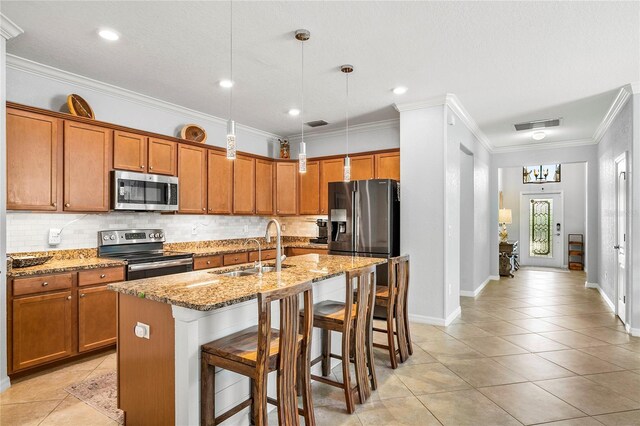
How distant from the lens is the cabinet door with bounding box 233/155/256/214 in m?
5.34

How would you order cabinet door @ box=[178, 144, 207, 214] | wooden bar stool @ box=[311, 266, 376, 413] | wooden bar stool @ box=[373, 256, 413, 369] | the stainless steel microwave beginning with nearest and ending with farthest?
wooden bar stool @ box=[311, 266, 376, 413], wooden bar stool @ box=[373, 256, 413, 369], the stainless steel microwave, cabinet door @ box=[178, 144, 207, 214]

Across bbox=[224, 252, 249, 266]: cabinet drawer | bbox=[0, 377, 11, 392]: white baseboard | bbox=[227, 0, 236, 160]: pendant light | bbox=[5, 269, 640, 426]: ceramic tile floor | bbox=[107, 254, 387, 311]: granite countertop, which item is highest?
bbox=[227, 0, 236, 160]: pendant light

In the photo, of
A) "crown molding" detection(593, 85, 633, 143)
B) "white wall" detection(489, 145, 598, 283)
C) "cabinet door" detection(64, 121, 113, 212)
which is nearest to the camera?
"cabinet door" detection(64, 121, 113, 212)

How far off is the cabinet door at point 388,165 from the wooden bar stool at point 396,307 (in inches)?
80.5

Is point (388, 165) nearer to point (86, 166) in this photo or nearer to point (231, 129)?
point (231, 129)

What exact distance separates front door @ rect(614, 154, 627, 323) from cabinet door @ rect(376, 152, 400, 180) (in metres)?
2.69

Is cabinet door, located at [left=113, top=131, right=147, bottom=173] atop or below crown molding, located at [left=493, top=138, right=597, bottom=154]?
below

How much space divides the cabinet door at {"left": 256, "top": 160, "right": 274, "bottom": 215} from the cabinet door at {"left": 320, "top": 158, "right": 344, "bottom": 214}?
83cm

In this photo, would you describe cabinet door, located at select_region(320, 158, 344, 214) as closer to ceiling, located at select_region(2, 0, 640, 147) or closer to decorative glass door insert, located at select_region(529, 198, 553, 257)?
ceiling, located at select_region(2, 0, 640, 147)

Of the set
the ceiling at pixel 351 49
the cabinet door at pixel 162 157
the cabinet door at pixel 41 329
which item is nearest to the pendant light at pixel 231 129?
the ceiling at pixel 351 49

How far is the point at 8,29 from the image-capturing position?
280 cm

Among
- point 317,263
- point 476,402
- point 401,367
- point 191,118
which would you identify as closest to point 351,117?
point 191,118

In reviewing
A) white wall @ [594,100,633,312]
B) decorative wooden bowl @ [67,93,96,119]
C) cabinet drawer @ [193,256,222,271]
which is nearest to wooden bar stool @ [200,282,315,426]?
cabinet drawer @ [193,256,222,271]

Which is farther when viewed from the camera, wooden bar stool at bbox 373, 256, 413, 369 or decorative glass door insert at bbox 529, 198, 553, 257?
decorative glass door insert at bbox 529, 198, 553, 257
